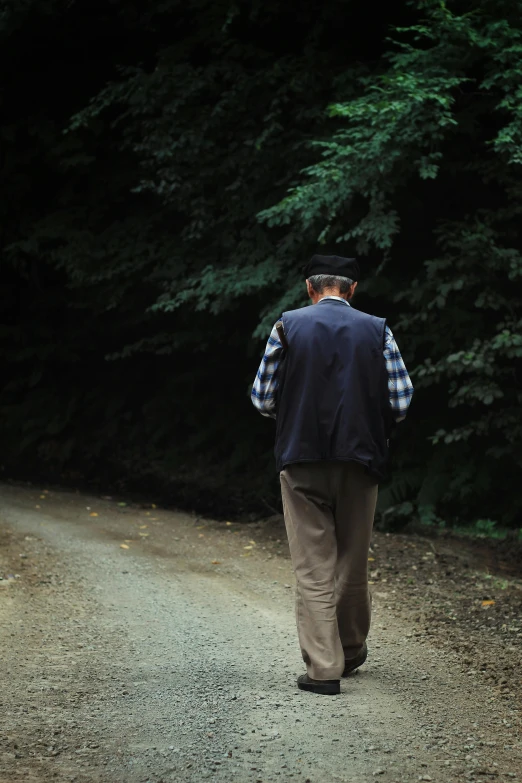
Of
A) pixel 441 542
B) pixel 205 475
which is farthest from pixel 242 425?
pixel 441 542

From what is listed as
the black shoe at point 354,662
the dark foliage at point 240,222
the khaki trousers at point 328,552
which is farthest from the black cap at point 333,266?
the dark foliage at point 240,222

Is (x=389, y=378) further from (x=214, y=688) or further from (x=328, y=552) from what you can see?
(x=214, y=688)

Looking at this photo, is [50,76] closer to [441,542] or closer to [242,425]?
[242,425]

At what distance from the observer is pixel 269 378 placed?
4617 mm

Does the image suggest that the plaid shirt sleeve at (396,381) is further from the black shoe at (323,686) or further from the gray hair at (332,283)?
the black shoe at (323,686)

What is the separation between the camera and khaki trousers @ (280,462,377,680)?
4441 mm

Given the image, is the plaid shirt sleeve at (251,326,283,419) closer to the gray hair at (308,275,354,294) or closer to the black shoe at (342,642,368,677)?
the gray hair at (308,275,354,294)

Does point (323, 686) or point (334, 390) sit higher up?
point (334, 390)

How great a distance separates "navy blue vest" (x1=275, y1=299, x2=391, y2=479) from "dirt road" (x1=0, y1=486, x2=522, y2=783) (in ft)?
3.89

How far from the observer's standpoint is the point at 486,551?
29.9 feet

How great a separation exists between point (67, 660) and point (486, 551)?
17.2ft

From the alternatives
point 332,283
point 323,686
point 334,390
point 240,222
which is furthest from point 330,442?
point 240,222

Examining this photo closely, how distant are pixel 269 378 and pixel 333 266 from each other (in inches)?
26.5

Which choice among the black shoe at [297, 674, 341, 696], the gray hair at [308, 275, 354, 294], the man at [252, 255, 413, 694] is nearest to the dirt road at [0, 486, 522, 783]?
the black shoe at [297, 674, 341, 696]
